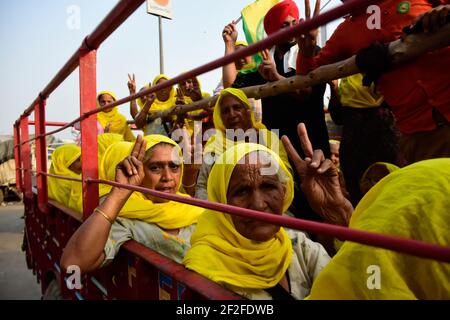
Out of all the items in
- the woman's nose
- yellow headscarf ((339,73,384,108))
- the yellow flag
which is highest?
the yellow flag

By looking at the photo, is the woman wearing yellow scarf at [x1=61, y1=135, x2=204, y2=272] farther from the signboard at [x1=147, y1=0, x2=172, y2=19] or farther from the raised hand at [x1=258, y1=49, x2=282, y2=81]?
the signboard at [x1=147, y1=0, x2=172, y2=19]

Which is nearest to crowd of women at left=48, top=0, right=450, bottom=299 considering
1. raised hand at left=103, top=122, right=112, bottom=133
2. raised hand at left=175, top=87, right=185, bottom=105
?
raised hand at left=175, top=87, right=185, bottom=105

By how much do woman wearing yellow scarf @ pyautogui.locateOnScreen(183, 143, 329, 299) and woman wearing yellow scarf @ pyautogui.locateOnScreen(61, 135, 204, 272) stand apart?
1.09ft

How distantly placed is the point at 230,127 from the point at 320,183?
1.21 m

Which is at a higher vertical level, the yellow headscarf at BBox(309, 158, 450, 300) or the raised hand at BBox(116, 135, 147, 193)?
the raised hand at BBox(116, 135, 147, 193)

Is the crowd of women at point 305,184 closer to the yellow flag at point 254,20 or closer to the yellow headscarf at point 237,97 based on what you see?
the yellow headscarf at point 237,97

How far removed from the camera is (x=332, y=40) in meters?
1.76

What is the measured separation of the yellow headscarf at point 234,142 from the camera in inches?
89.5

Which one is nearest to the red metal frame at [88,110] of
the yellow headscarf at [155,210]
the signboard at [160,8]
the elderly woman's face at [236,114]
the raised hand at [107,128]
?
the yellow headscarf at [155,210]

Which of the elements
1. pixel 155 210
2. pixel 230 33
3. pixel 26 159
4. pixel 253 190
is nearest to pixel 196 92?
pixel 230 33

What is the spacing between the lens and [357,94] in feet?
7.91

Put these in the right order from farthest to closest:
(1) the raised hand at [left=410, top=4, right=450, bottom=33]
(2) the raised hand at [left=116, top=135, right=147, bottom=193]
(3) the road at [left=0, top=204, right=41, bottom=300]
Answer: (3) the road at [left=0, top=204, right=41, bottom=300] < (2) the raised hand at [left=116, top=135, right=147, bottom=193] < (1) the raised hand at [left=410, top=4, right=450, bottom=33]

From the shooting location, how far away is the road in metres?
3.95
